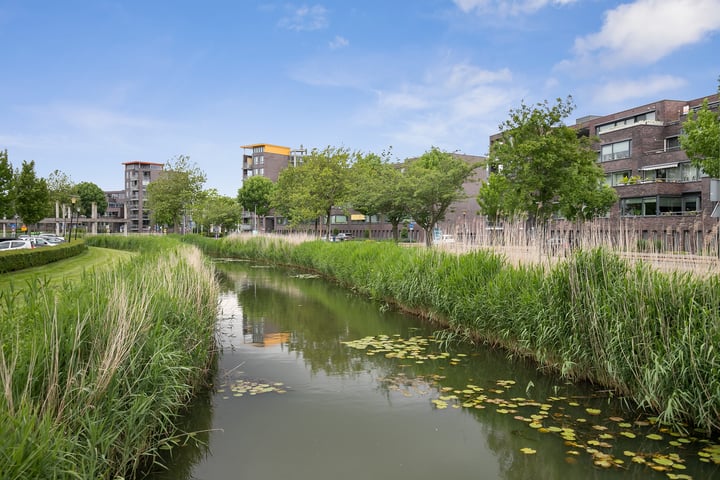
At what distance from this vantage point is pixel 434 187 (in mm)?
29047

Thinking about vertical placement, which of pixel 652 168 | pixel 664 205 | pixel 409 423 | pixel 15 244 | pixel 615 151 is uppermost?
pixel 615 151

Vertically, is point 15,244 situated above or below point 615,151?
below

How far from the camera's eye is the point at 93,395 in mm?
4227

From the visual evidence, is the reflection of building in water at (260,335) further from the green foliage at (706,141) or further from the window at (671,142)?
the window at (671,142)

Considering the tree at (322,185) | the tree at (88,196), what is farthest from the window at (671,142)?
the tree at (88,196)

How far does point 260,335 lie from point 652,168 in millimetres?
40653

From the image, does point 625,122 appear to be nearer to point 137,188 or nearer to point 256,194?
point 256,194

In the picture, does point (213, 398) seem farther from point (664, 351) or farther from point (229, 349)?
point (664, 351)

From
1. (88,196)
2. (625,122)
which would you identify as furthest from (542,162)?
(88,196)

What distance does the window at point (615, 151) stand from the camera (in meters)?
44.4

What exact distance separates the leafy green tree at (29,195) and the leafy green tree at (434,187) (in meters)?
30.8

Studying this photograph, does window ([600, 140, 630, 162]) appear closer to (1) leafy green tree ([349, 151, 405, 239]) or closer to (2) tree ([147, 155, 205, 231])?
(1) leafy green tree ([349, 151, 405, 239])

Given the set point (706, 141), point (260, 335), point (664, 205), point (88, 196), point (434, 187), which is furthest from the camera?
point (88, 196)

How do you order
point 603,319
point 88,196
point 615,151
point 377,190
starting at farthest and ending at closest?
point 88,196 → point 615,151 → point 377,190 → point 603,319
